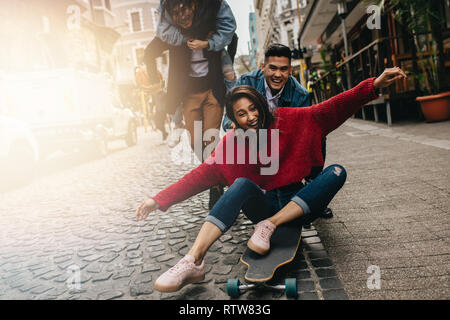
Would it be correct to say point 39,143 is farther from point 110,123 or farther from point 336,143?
point 336,143

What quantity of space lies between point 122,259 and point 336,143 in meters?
5.15

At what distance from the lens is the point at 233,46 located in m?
3.57

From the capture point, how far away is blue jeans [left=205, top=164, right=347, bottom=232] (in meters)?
2.15

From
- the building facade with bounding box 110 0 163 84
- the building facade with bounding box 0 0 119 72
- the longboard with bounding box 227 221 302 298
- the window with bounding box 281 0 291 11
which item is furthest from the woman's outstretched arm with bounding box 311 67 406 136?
the window with bounding box 281 0 291 11

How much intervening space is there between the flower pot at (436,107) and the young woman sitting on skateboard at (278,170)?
224 inches

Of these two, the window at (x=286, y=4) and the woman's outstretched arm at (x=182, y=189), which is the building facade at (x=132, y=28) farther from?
the woman's outstretched arm at (x=182, y=189)

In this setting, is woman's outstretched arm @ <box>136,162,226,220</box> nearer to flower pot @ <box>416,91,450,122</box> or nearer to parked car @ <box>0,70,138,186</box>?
flower pot @ <box>416,91,450,122</box>

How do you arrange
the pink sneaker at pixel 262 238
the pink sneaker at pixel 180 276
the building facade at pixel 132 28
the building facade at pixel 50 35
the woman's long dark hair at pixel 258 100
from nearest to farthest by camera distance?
the pink sneaker at pixel 180 276 → the pink sneaker at pixel 262 238 → the woman's long dark hair at pixel 258 100 → the building facade at pixel 50 35 → the building facade at pixel 132 28

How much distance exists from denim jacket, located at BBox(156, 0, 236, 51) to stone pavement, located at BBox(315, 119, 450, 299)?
1.75 metres

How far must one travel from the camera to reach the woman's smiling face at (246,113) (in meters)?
2.45

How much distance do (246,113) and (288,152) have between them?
0.38 meters

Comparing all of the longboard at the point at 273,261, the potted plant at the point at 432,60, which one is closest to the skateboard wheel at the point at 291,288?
the longboard at the point at 273,261

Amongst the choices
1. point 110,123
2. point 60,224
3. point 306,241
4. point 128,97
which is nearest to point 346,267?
point 306,241

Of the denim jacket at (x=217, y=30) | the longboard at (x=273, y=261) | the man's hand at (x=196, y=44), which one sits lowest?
the longboard at (x=273, y=261)
